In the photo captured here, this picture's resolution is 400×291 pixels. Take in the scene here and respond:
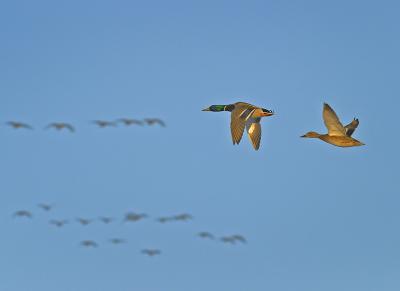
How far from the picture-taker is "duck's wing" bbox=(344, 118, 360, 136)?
60875 mm

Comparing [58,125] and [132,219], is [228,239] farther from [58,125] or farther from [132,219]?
[58,125]

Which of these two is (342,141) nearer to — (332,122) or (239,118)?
(332,122)

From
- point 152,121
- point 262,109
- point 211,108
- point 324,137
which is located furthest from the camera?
point 152,121

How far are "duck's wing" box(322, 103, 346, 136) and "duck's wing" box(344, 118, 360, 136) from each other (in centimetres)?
252

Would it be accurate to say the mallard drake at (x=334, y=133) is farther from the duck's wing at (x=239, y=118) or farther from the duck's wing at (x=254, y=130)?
the duck's wing at (x=254, y=130)

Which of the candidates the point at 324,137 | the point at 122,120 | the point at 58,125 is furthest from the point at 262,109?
the point at 58,125

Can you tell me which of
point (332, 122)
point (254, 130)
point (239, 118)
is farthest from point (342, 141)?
point (254, 130)

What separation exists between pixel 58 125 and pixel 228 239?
18451 millimetres

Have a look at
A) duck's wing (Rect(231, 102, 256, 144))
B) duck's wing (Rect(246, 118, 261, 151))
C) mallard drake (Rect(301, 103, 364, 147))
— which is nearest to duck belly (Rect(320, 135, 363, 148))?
mallard drake (Rect(301, 103, 364, 147))

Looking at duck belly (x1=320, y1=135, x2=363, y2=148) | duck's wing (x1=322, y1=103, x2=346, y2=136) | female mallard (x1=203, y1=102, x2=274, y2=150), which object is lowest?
duck belly (x1=320, y1=135, x2=363, y2=148)

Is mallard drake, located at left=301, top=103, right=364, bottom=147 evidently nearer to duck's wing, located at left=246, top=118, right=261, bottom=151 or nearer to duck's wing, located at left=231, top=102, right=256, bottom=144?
duck's wing, located at left=231, top=102, right=256, bottom=144

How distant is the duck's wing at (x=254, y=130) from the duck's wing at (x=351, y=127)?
723 centimetres

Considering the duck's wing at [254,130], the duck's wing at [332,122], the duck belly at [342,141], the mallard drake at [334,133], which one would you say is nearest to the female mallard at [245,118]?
the duck's wing at [254,130]

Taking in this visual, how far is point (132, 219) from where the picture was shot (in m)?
99.2
